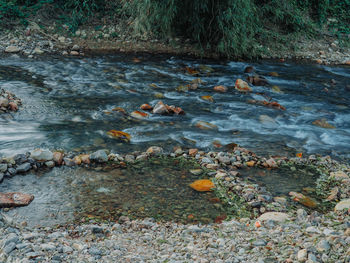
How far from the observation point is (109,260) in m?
2.28

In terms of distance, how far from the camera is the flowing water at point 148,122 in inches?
130

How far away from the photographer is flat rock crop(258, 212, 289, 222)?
9.62ft

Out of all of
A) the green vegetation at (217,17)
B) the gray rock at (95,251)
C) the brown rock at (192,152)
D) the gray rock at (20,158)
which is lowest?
the brown rock at (192,152)

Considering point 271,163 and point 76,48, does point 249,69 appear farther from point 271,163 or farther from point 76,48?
point 271,163

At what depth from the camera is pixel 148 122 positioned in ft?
16.7

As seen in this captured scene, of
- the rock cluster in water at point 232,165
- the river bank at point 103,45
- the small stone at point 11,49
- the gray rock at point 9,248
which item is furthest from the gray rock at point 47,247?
the small stone at point 11,49

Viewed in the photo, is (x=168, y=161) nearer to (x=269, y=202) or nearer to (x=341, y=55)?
(x=269, y=202)

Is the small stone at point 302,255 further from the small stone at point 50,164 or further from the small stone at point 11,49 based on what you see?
the small stone at point 11,49

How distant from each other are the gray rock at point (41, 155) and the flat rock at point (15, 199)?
0.62 meters

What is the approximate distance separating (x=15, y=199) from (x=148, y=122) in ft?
7.49

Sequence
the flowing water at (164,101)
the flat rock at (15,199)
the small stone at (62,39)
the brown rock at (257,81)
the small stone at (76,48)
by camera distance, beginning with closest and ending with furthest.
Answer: the flat rock at (15,199), the flowing water at (164,101), the brown rock at (257,81), the small stone at (76,48), the small stone at (62,39)

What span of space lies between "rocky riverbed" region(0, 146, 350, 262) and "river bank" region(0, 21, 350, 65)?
16.5 ft

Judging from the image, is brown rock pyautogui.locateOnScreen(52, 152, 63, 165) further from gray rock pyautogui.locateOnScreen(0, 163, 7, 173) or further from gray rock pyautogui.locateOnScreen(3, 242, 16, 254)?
gray rock pyautogui.locateOnScreen(3, 242, 16, 254)

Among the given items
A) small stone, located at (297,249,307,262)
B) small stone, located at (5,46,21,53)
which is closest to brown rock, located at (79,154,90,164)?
small stone, located at (297,249,307,262)
